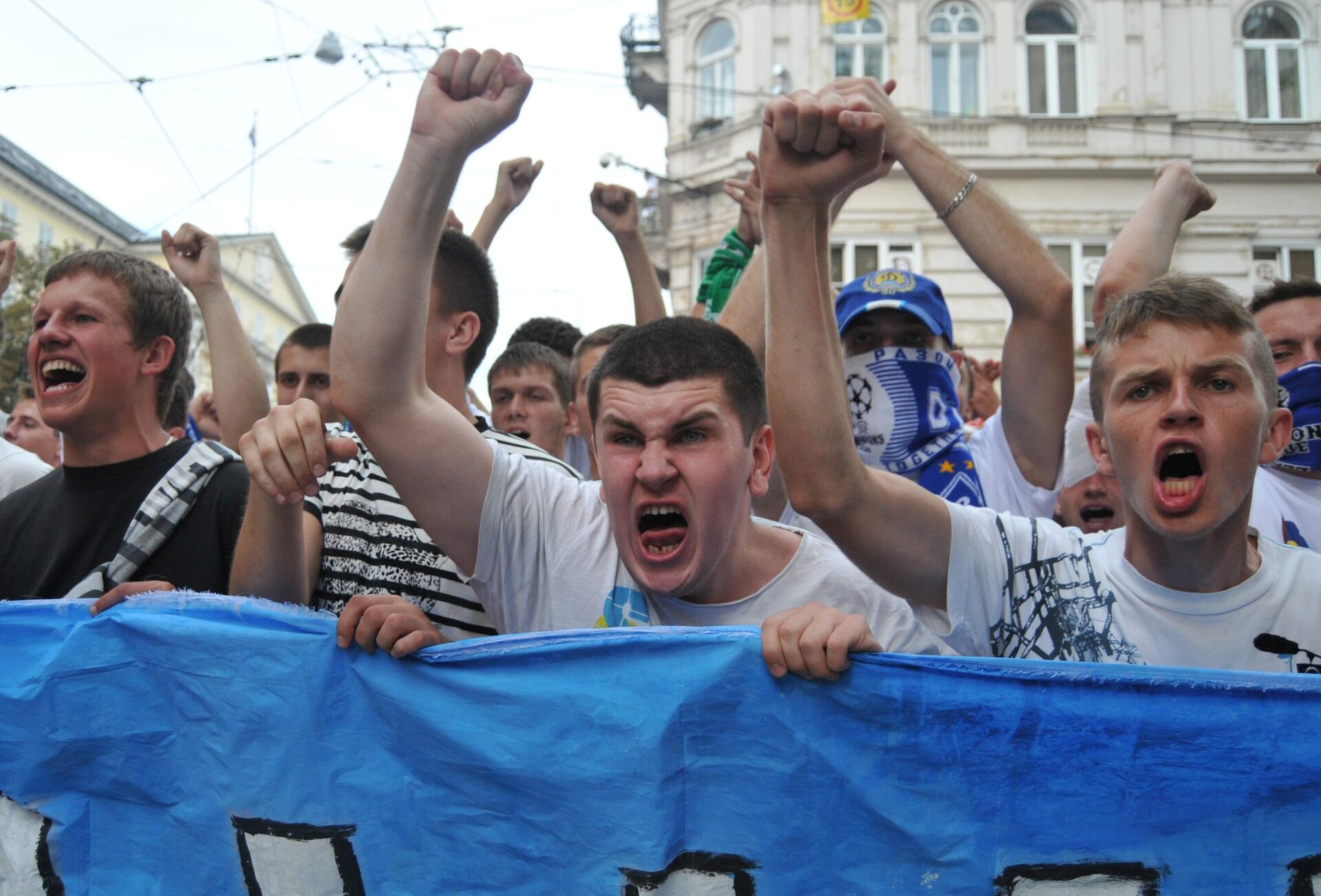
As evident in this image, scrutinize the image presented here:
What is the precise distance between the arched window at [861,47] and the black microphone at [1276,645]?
1770 centimetres

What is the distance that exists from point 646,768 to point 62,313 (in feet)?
6.72

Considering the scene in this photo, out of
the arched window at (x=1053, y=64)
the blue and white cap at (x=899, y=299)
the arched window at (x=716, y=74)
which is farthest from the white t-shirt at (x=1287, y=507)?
the arched window at (x=716, y=74)

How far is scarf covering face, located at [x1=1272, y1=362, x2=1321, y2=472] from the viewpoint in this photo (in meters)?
2.86

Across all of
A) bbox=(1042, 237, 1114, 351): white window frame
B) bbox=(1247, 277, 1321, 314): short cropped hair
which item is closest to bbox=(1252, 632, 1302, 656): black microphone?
→ bbox=(1247, 277, 1321, 314): short cropped hair

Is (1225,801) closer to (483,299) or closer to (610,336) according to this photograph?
(483,299)

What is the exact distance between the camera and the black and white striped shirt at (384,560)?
249 centimetres

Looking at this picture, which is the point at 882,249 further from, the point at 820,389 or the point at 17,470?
the point at 820,389

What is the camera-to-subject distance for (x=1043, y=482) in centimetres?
304

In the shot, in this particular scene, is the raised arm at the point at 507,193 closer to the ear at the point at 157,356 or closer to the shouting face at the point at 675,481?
the ear at the point at 157,356

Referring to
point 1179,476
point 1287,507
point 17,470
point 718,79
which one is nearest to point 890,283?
point 1287,507

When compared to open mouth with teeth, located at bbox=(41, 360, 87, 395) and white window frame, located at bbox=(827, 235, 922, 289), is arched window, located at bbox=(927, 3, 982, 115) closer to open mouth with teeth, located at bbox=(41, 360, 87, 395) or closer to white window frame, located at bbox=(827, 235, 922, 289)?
white window frame, located at bbox=(827, 235, 922, 289)

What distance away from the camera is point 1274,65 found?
720 inches

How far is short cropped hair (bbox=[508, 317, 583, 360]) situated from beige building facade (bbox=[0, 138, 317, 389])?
1948cm

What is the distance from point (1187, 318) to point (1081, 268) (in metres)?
16.5
